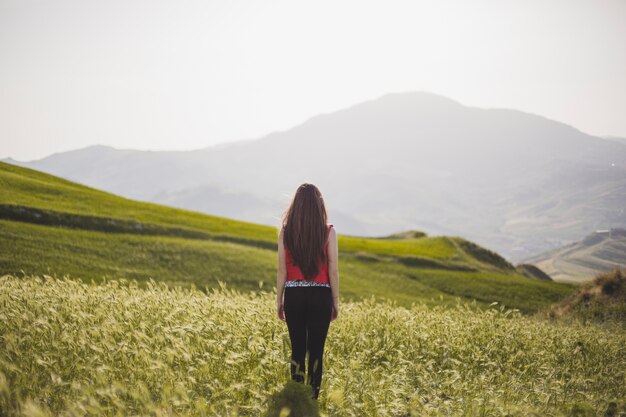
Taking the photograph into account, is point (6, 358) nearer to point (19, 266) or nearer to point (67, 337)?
point (67, 337)

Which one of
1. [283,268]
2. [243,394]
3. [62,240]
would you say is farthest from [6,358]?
[62,240]

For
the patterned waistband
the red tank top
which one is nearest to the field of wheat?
the patterned waistband

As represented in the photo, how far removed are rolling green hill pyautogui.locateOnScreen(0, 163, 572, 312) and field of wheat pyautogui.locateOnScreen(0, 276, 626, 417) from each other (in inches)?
469

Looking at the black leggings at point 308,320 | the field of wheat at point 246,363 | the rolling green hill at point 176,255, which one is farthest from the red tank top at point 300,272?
the rolling green hill at point 176,255

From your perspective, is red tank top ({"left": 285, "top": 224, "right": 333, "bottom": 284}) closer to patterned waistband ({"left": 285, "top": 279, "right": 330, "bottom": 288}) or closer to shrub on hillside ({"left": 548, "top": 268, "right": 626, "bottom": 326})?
patterned waistband ({"left": 285, "top": 279, "right": 330, "bottom": 288})

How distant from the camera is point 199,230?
135 feet

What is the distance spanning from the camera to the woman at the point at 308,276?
693 cm

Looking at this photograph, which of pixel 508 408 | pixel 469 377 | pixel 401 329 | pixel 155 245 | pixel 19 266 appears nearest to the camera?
pixel 508 408

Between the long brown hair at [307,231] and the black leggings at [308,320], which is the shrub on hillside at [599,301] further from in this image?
the long brown hair at [307,231]

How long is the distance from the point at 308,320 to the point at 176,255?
1056 inches

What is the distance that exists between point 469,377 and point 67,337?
22.6ft

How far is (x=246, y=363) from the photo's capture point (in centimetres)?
708

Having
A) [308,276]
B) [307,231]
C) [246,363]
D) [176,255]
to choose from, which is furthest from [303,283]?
[176,255]

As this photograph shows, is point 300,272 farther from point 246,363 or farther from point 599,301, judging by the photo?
point 599,301
